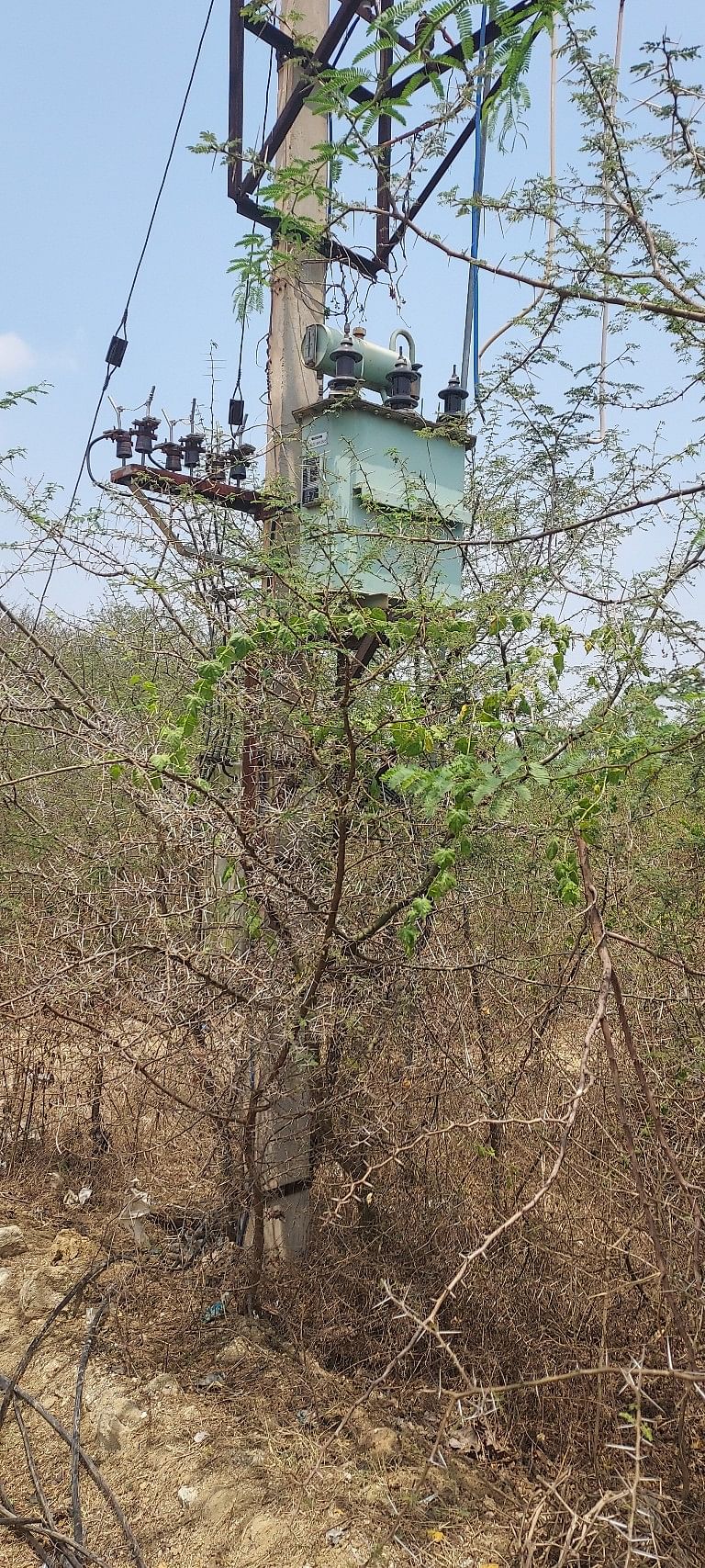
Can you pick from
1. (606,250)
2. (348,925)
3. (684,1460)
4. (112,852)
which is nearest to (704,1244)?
(684,1460)

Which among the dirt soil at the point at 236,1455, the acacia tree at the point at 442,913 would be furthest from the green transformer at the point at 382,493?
the dirt soil at the point at 236,1455

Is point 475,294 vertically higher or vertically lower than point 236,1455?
higher

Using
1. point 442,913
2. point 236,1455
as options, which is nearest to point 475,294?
point 442,913

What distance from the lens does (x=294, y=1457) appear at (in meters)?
2.86

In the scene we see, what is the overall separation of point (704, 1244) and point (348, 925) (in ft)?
3.96

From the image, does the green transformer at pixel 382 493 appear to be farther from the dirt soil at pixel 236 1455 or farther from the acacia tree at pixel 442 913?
the dirt soil at pixel 236 1455

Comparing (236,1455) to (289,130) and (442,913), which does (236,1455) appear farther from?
(289,130)

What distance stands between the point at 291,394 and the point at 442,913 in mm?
1914

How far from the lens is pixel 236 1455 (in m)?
2.90

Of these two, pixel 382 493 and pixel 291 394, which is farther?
pixel 291 394

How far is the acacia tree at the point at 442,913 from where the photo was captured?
8.50ft

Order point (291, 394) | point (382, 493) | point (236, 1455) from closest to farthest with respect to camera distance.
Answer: point (236, 1455) < point (382, 493) < point (291, 394)

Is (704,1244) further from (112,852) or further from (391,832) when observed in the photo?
(112,852)

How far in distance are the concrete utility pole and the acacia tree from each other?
3.1 inches
